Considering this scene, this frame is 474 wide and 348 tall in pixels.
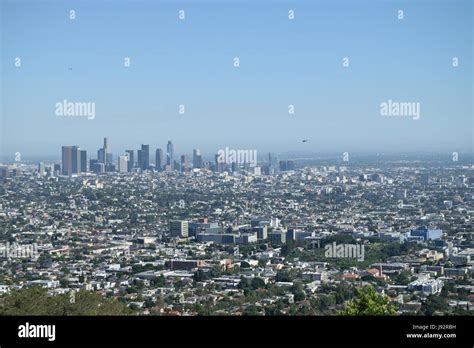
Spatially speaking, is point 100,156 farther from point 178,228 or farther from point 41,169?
point 178,228

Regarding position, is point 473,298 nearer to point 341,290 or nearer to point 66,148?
point 341,290

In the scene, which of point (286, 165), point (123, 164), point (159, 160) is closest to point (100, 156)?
point (123, 164)

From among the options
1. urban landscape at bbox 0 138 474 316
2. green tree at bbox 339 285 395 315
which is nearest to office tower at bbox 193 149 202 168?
urban landscape at bbox 0 138 474 316

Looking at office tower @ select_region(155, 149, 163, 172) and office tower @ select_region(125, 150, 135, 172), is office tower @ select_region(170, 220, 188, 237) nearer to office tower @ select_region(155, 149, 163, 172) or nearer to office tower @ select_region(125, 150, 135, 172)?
office tower @ select_region(155, 149, 163, 172)

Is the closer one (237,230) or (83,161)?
(237,230)

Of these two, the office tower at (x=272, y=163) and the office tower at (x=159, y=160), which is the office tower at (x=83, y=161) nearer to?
the office tower at (x=159, y=160)

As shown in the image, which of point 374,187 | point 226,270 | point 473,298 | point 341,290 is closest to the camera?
point 473,298
